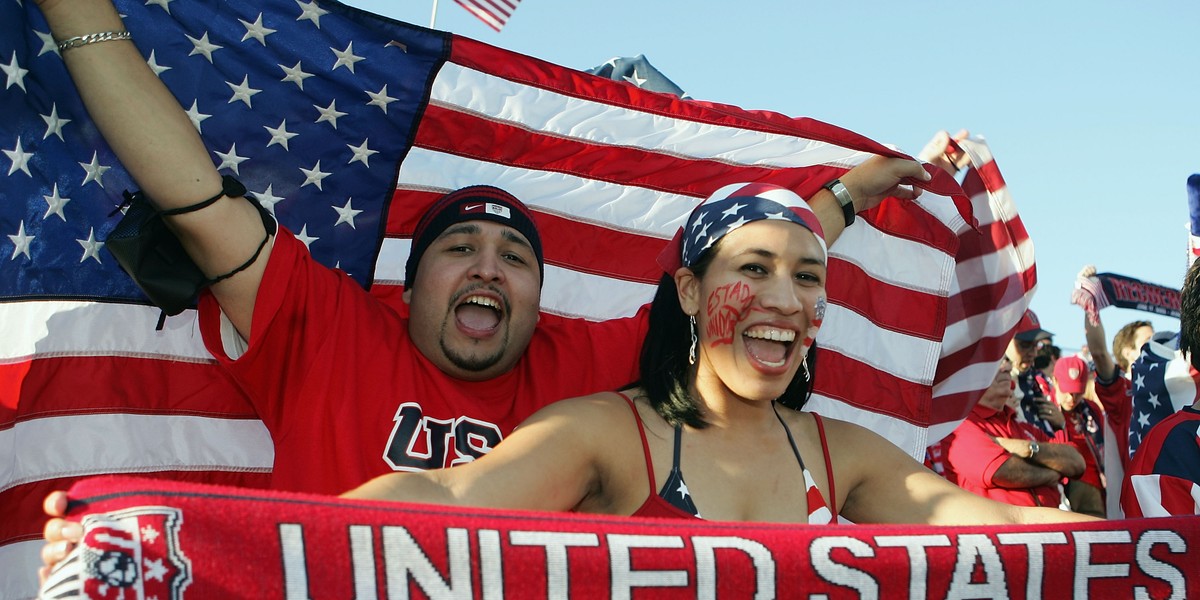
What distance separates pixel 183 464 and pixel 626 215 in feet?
7.10

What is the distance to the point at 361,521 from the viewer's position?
1.97 metres

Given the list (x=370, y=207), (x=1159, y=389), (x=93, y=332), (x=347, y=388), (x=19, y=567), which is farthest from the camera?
(x=1159, y=389)

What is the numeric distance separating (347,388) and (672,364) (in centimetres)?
103

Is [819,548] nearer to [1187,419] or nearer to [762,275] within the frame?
[762,275]

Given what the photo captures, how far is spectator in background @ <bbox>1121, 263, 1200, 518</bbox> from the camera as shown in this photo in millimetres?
3352

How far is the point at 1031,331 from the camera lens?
8594mm

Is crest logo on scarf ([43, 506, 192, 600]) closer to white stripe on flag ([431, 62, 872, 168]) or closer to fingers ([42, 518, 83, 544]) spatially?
fingers ([42, 518, 83, 544])

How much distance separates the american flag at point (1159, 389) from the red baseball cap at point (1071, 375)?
2.40 m

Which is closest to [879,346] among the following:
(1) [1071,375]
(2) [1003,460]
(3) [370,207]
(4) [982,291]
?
(4) [982,291]

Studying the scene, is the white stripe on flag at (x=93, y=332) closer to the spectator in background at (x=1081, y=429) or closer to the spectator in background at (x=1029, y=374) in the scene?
the spectator in background at (x=1029, y=374)

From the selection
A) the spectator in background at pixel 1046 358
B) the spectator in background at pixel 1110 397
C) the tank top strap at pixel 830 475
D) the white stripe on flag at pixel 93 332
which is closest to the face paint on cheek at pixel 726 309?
the tank top strap at pixel 830 475

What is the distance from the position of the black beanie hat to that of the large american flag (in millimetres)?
507

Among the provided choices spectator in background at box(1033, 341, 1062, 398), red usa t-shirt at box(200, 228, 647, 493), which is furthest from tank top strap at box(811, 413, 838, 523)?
spectator in background at box(1033, 341, 1062, 398)

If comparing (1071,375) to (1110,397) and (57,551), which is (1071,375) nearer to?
(1110,397)
